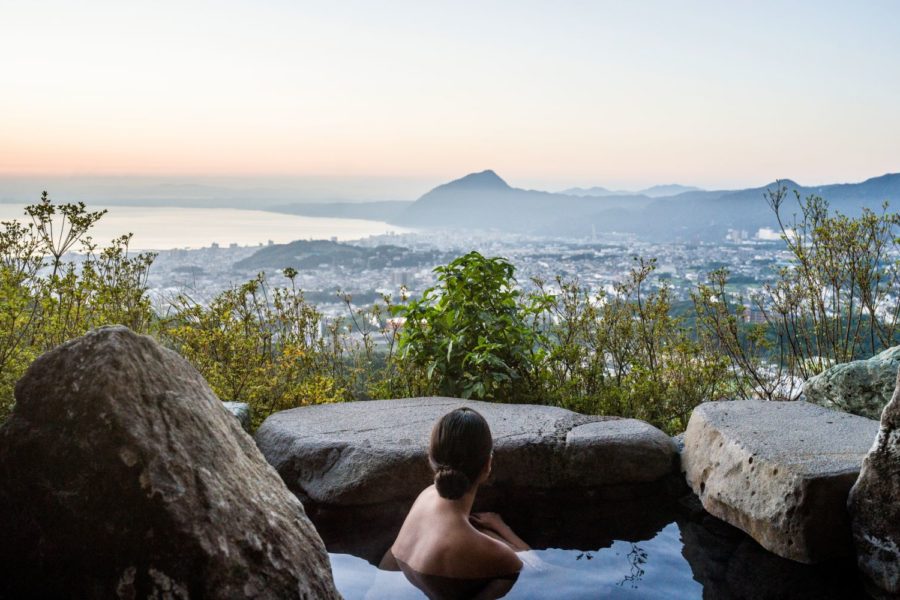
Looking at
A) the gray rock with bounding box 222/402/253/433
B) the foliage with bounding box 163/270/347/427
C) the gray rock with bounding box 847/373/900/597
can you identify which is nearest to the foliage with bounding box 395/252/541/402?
the foliage with bounding box 163/270/347/427

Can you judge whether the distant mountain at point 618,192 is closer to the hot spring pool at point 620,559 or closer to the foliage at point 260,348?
the foliage at point 260,348

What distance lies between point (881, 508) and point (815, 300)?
372cm

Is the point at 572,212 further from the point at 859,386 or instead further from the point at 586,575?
the point at 586,575

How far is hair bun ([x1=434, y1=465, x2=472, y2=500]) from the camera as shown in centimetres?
360

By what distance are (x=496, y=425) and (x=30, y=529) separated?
10.1ft

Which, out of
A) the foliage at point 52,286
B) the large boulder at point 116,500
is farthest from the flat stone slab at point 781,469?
the foliage at point 52,286

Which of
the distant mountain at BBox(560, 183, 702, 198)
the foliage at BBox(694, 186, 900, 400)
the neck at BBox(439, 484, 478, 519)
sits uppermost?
the distant mountain at BBox(560, 183, 702, 198)

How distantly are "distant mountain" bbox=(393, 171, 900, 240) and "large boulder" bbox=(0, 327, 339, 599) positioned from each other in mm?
13173

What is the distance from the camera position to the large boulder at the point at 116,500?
2.30m

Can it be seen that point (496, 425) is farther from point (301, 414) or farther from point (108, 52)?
point (108, 52)

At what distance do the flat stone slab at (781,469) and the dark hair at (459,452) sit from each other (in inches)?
65.7

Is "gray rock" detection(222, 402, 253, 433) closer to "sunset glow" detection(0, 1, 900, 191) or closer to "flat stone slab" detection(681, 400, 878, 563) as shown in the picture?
"flat stone slab" detection(681, 400, 878, 563)

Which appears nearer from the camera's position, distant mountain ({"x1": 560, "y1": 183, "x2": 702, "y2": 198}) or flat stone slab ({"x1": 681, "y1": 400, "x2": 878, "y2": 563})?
flat stone slab ({"x1": 681, "y1": 400, "x2": 878, "y2": 563})

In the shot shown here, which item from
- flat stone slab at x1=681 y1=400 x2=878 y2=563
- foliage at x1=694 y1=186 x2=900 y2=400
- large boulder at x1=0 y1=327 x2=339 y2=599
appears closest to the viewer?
large boulder at x1=0 y1=327 x2=339 y2=599
